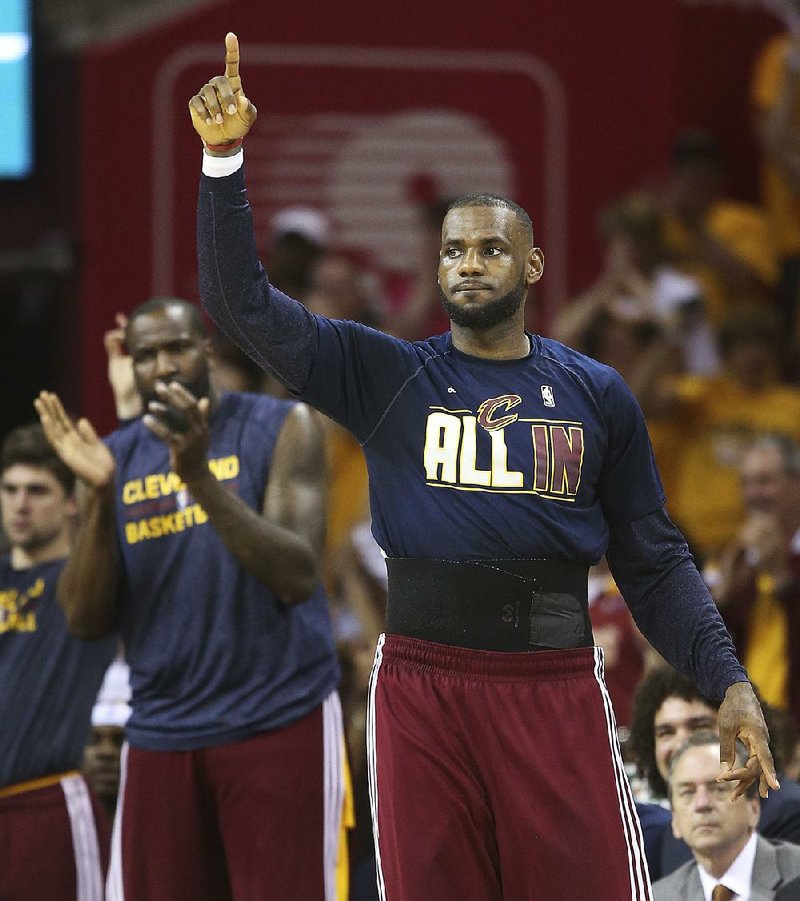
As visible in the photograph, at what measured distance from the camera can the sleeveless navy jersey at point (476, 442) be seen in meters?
3.95

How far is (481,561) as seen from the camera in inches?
155

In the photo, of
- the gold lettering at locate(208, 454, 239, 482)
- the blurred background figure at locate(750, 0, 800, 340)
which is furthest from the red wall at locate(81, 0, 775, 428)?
the gold lettering at locate(208, 454, 239, 482)

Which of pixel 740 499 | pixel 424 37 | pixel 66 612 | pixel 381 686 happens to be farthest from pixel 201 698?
pixel 424 37

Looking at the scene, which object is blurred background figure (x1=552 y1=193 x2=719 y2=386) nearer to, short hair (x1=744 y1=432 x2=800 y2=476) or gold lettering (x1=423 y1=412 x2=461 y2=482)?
short hair (x1=744 y1=432 x2=800 y2=476)

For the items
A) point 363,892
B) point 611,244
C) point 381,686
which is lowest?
point 363,892

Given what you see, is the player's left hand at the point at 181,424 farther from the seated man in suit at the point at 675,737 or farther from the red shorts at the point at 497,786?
the seated man in suit at the point at 675,737

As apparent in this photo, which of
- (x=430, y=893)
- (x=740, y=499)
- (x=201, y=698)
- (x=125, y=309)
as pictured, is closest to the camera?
(x=430, y=893)

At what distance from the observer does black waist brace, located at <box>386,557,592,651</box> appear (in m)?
3.94

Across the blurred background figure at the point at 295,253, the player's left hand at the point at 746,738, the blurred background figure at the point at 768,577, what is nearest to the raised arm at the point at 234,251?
the player's left hand at the point at 746,738

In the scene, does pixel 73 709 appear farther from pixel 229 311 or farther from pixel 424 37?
pixel 424 37

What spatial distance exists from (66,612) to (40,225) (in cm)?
482

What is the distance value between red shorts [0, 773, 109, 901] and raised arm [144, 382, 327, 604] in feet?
3.62

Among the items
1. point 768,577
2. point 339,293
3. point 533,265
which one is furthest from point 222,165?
point 339,293

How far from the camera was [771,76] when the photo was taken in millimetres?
9773
